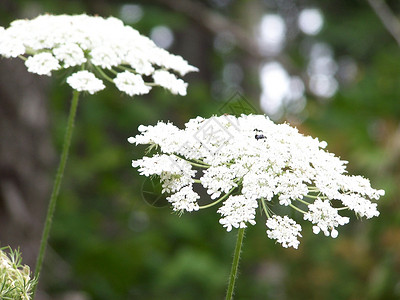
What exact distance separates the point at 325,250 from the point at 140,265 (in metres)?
2.18

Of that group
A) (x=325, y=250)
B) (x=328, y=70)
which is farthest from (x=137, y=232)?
(x=328, y=70)

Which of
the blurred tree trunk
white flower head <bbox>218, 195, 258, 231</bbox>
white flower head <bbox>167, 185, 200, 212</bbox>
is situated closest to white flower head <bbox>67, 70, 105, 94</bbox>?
white flower head <bbox>167, 185, 200, 212</bbox>

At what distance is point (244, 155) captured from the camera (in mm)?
1794

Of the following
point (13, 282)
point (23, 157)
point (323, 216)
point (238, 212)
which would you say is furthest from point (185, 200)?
point (23, 157)

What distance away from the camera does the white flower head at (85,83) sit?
6.59 feet

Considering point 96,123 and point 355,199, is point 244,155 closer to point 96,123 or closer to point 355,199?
point 355,199

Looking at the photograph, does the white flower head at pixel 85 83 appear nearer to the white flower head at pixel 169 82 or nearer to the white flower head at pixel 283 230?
the white flower head at pixel 169 82

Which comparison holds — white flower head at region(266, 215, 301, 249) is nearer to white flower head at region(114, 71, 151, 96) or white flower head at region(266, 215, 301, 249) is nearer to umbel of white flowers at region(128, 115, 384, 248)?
umbel of white flowers at region(128, 115, 384, 248)

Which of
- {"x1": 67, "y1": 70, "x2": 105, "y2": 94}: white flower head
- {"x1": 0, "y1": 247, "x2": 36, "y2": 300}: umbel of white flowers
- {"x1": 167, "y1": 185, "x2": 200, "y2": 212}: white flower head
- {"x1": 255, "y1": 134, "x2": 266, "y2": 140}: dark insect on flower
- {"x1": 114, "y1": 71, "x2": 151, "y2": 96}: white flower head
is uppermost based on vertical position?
{"x1": 114, "y1": 71, "x2": 151, "y2": 96}: white flower head

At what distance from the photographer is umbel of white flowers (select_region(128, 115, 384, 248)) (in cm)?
167

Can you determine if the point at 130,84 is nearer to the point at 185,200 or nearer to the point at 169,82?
the point at 169,82

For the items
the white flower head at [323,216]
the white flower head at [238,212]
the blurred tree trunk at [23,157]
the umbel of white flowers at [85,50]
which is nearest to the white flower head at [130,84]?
the umbel of white flowers at [85,50]

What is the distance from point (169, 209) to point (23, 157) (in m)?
2.80

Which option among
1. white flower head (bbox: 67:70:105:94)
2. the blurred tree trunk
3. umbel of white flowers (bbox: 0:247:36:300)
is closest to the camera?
umbel of white flowers (bbox: 0:247:36:300)
